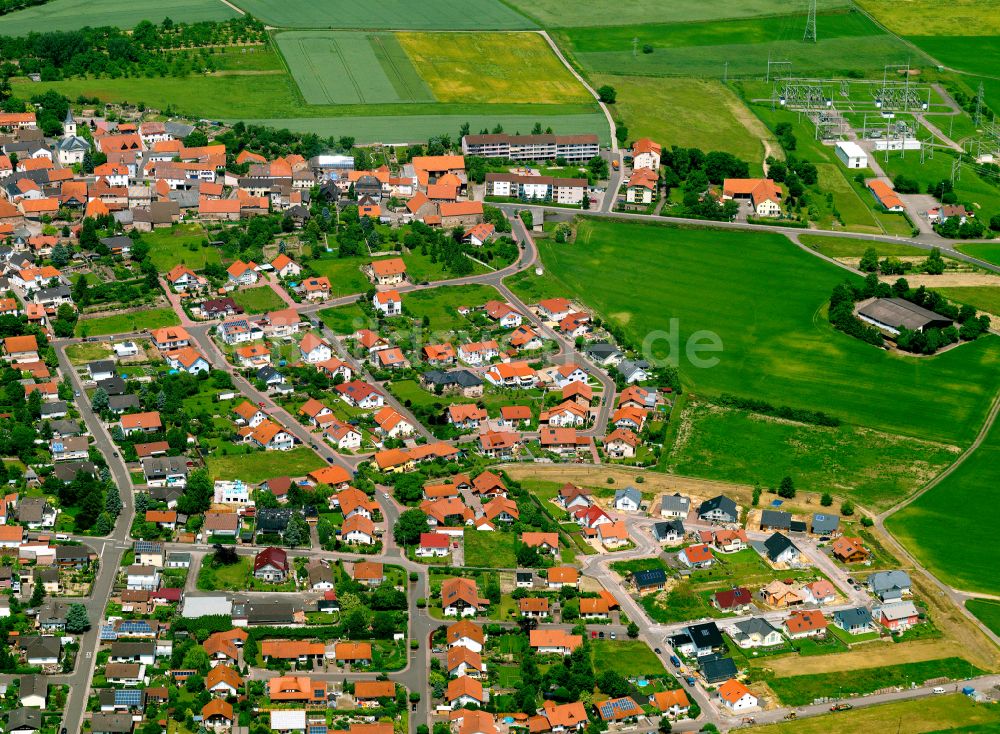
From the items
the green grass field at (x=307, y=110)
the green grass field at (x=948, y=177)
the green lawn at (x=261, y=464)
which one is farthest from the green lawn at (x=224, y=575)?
the green grass field at (x=948, y=177)

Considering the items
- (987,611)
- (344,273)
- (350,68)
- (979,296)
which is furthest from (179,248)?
(987,611)

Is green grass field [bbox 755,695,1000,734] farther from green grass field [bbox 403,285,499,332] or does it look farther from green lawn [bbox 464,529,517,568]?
green grass field [bbox 403,285,499,332]

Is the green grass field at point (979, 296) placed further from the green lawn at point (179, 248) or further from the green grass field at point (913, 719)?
the green lawn at point (179, 248)

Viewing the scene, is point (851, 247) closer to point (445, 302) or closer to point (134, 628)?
point (445, 302)

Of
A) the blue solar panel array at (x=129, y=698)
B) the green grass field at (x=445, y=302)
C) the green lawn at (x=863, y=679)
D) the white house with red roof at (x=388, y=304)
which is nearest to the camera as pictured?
the blue solar panel array at (x=129, y=698)

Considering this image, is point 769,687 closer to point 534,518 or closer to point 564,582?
point 564,582

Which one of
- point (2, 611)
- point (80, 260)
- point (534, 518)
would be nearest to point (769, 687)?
point (534, 518)
